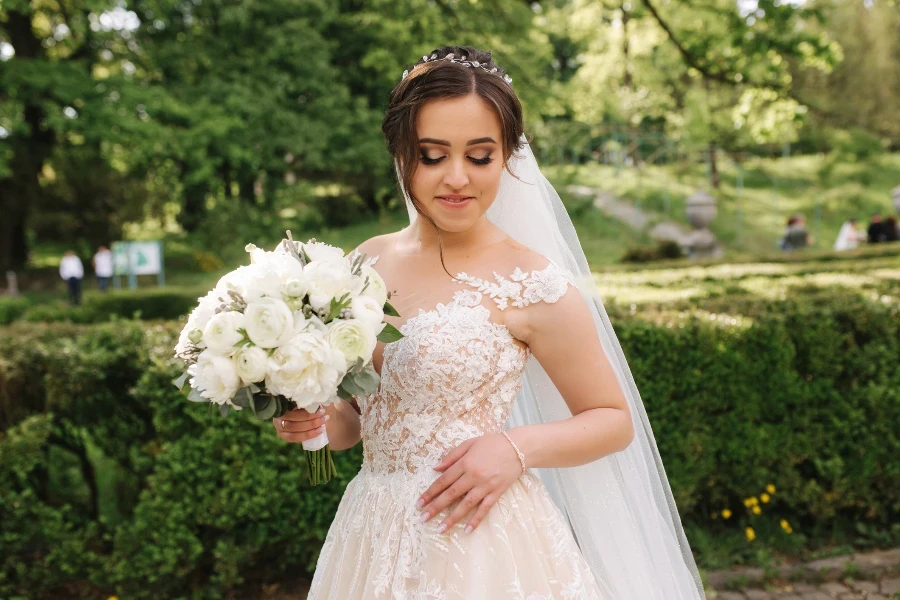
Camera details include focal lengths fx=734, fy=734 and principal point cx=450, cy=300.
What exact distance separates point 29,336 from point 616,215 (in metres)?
23.6

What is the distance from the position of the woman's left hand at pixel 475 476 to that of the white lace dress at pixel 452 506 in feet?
0.30

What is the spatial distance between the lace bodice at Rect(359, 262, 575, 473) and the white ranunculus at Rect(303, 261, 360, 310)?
0.90 feet

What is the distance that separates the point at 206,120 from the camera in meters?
18.4

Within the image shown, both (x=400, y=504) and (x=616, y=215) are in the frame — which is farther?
(x=616, y=215)

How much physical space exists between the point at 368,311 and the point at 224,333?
310 millimetres

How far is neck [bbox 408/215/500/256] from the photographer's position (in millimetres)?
2004

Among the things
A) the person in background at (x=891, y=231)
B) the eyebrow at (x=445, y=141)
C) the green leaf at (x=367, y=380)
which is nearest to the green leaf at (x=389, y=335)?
the green leaf at (x=367, y=380)

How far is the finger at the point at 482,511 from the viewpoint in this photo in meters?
1.71

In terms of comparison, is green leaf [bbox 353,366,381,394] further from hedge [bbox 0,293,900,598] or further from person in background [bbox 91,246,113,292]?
person in background [bbox 91,246,113,292]

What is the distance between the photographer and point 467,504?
1.71 meters

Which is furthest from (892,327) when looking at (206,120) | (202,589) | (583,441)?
(206,120)

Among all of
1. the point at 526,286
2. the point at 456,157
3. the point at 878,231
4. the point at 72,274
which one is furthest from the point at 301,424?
the point at 878,231

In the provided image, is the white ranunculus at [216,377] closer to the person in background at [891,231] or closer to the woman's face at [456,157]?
the woman's face at [456,157]

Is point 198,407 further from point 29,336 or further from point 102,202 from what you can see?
point 102,202
